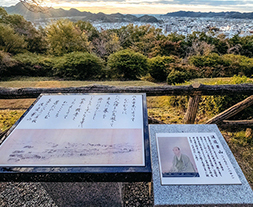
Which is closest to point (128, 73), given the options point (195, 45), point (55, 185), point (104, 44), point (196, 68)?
point (196, 68)

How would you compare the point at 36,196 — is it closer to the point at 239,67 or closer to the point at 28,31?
the point at 239,67

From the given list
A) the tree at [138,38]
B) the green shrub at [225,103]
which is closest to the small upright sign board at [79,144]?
the green shrub at [225,103]

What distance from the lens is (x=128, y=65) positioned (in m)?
8.51

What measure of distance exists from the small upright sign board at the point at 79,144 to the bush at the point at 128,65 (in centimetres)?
693

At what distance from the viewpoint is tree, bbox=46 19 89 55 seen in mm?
11211

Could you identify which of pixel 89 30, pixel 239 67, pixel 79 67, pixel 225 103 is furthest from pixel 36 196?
pixel 89 30

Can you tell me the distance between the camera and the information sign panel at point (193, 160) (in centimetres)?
129

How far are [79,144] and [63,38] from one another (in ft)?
37.0

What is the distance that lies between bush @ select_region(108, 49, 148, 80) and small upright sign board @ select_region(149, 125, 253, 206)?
23.3 ft

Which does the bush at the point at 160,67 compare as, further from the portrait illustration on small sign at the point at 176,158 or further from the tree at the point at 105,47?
the portrait illustration on small sign at the point at 176,158

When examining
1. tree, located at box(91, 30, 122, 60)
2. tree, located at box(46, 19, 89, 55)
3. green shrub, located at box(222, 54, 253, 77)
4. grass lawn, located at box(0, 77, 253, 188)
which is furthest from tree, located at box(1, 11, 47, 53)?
green shrub, located at box(222, 54, 253, 77)

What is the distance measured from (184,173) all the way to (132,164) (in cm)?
45

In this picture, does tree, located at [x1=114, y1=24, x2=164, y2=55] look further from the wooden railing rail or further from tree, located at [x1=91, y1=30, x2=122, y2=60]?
the wooden railing rail

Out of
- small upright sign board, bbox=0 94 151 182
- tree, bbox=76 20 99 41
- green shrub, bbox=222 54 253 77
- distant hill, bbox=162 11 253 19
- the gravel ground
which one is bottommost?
green shrub, bbox=222 54 253 77
